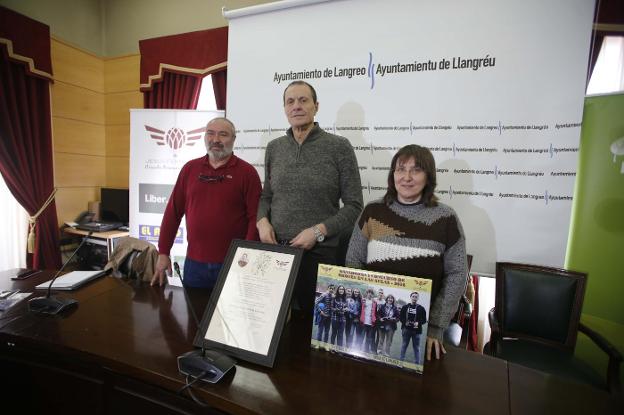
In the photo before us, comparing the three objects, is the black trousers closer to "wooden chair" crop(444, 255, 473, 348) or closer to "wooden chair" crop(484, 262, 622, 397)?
"wooden chair" crop(444, 255, 473, 348)

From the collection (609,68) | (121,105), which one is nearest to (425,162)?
(609,68)

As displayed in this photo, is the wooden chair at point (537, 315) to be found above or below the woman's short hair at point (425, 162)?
below

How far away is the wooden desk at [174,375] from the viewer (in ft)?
2.53

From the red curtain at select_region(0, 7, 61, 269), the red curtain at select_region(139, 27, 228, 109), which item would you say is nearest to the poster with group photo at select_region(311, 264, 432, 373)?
the red curtain at select_region(139, 27, 228, 109)

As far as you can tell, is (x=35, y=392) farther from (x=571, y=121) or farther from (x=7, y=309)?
(x=571, y=121)

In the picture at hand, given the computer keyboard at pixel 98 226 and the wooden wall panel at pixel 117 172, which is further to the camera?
the wooden wall panel at pixel 117 172

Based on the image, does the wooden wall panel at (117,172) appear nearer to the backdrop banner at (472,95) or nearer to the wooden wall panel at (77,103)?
the wooden wall panel at (77,103)

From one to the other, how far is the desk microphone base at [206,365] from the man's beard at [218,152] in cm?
118

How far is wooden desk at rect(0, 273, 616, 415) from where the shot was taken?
30.4 inches

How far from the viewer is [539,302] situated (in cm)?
180

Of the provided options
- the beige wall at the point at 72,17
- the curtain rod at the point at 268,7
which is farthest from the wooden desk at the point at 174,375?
the beige wall at the point at 72,17

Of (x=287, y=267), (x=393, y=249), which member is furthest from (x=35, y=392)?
(x=393, y=249)

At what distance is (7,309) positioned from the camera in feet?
4.02

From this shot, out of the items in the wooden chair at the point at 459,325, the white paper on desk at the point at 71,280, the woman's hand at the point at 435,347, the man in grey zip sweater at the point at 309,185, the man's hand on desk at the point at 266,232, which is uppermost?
the man in grey zip sweater at the point at 309,185
